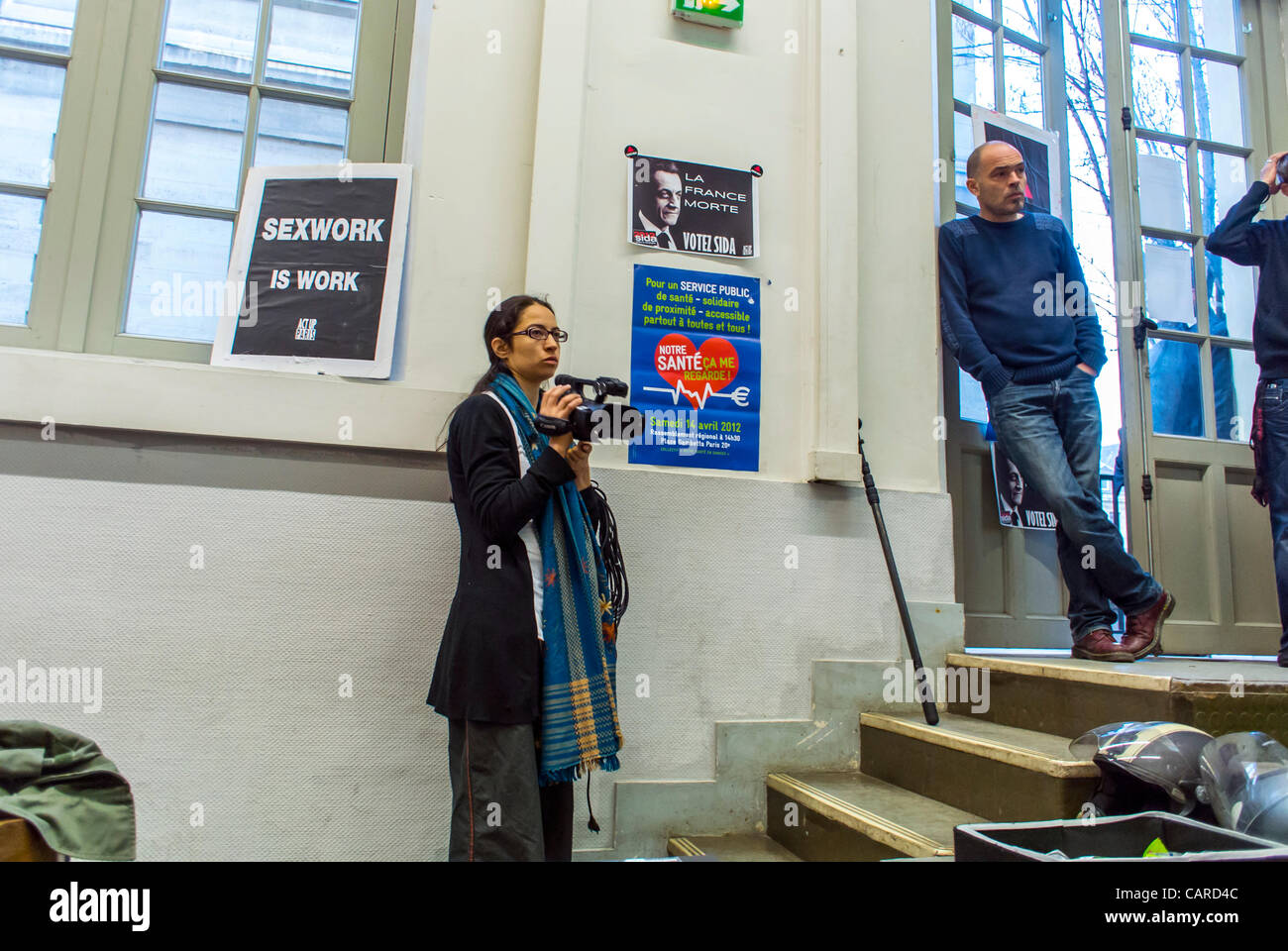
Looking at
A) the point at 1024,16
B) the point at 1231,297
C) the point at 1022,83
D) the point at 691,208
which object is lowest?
the point at 691,208

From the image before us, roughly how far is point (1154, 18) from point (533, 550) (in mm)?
4019

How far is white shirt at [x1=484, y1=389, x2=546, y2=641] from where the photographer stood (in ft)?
5.92

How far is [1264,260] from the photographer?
9.84ft

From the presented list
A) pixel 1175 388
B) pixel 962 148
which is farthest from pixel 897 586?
pixel 962 148

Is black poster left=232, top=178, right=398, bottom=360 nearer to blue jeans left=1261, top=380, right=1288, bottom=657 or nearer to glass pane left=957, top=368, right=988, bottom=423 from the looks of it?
glass pane left=957, top=368, right=988, bottom=423

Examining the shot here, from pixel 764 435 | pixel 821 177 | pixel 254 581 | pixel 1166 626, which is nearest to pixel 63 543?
pixel 254 581

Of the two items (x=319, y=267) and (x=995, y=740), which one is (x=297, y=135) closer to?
(x=319, y=267)

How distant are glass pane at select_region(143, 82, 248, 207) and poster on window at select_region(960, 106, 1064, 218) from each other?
2864 millimetres

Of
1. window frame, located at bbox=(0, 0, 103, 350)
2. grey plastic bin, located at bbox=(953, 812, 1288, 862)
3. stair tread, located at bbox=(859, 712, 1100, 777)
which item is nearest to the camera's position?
grey plastic bin, located at bbox=(953, 812, 1288, 862)

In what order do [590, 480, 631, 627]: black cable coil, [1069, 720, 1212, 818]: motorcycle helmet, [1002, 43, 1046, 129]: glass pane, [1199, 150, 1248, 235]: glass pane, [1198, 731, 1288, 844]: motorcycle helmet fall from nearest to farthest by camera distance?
[1198, 731, 1288, 844]: motorcycle helmet < [1069, 720, 1212, 818]: motorcycle helmet < [590, 480, 631, 627]: black cable coil < [1002, 43, 1046, 129]: glass pane < [1199, 150, 1248, 235]: glass pane

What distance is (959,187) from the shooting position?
3.37 meters

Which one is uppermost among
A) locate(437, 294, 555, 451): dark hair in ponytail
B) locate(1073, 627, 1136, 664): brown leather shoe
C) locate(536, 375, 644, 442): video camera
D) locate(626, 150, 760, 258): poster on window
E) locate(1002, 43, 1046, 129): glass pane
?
locate(1002, 43, 1046, 129): glass pane

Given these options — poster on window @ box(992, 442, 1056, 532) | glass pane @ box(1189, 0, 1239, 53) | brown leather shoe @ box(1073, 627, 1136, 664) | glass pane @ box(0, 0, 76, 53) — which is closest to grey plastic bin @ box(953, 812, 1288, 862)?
brown leather shoe @ box(1073, 627, 1136, 664)
